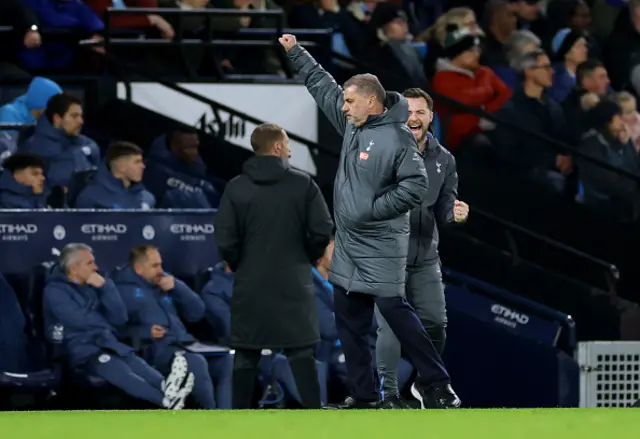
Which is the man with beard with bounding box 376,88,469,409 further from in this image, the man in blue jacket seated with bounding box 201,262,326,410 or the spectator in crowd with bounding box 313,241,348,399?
the spectator in crowd with bounding box 313,241,348,399

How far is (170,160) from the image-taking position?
568 inches

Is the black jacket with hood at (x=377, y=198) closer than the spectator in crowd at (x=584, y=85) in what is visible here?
Yes

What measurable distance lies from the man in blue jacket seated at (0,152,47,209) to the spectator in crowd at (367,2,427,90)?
4511 millimetres

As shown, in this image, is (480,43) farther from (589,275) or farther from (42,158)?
(42,158)

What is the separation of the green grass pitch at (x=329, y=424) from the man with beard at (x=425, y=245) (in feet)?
3.56

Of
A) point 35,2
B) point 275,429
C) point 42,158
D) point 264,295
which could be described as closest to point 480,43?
point 35,2

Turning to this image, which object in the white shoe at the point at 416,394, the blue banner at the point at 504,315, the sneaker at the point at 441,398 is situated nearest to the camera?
the sneaker at the point at 441,398

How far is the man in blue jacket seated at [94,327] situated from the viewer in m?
12.4

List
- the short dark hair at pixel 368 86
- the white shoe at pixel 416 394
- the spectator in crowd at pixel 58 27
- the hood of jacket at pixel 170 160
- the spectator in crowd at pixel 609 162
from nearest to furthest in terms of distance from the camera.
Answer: the short dark hair at pixel 368 86, the white shoe at pixel 416 394, the hood of jacket at pixel 170 160, the spectator in crowd at pixel 58 27, the spectator in crowd at pixel 609 162

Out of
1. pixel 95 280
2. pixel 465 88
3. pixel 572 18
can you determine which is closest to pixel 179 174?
pixel 95 280

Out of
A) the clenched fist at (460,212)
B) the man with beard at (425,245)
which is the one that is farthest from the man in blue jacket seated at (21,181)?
the clenched fist at (460,212)

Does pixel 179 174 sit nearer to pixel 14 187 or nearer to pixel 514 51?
pixel 14 187

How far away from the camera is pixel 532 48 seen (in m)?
17.6

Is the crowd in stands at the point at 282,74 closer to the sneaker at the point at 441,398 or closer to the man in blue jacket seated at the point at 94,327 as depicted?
the man in blue jacket seated at the point at 94,327
